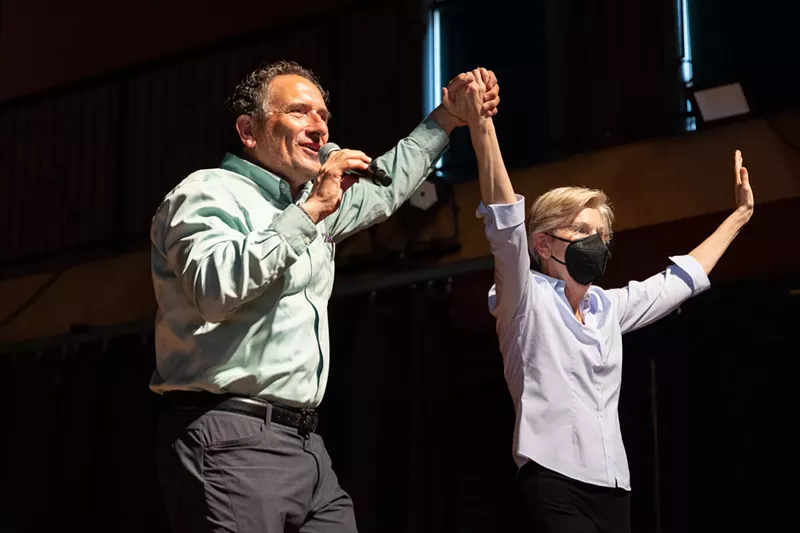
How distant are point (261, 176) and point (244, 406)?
563 mm

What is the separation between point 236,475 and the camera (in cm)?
225

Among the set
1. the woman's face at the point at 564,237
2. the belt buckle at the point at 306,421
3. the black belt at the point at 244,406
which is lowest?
the belt buckle at the point at 306,421

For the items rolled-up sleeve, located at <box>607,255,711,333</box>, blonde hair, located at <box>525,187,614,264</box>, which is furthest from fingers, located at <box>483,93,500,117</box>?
rolled-up sleeve, located at <box>607,255,711,333</box>

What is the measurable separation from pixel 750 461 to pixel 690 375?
0.45m

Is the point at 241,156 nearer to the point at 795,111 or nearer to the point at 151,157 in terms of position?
the point at 795,111

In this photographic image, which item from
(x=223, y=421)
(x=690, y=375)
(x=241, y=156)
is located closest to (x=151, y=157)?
(x=690, y=375)

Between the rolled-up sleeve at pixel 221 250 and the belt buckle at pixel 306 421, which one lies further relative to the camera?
the belt buckle at pixel 306 421

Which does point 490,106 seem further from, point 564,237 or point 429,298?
point 429,298

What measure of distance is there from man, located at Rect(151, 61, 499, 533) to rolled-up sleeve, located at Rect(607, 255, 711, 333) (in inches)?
36.0

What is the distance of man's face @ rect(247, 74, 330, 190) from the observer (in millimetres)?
2674

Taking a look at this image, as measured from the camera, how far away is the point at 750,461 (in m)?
4.64

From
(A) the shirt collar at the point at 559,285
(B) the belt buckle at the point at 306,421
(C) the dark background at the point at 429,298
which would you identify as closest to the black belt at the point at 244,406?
(B) the belt buckle at the point at 306,421

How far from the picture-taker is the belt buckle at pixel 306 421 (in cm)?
237

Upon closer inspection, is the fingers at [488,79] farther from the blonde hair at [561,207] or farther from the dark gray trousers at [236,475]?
the dark gray trousers at [236,475]
